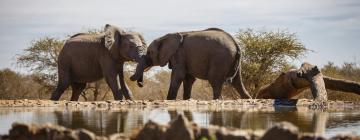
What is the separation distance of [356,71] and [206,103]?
25.7 meters

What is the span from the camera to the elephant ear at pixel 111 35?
88.5ft

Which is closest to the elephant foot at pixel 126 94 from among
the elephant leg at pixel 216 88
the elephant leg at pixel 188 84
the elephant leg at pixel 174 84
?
the elephant leg at pixel 174 84

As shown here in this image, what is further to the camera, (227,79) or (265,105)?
(227,79)

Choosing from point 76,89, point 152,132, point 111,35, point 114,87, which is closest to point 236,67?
point 114,87

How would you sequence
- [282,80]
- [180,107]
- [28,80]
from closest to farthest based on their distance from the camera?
[180,107] < [282,80] < [28,80]

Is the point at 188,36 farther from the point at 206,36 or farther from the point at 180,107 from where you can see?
the point at 180,107

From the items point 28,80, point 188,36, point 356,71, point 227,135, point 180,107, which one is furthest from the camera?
point 28,80

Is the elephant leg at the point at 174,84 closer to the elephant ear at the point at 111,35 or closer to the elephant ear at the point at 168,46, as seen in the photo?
the elephant ear at the point at 168,46

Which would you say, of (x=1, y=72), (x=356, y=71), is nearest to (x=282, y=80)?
(x=356, y=71)

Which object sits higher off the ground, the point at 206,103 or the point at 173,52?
the point at 173,52

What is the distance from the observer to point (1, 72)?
49.6 metres

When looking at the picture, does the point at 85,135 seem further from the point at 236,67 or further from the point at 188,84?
the point at 188,84

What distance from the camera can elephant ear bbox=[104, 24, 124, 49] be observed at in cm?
2698

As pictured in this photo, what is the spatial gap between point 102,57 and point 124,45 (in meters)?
0.88
